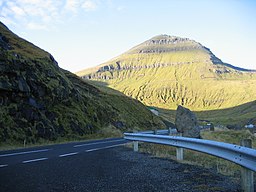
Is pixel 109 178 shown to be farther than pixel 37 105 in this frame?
No

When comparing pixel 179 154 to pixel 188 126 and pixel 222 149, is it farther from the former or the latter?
pixel 188 126

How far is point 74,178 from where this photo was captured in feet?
24.7

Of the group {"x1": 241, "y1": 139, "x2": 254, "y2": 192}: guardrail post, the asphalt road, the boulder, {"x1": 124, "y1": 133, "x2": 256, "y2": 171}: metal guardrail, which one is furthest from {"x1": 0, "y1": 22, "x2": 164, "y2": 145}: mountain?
{"x1": 241, "y1": 139, "x2": 254, "y2": 192}: guardrail post

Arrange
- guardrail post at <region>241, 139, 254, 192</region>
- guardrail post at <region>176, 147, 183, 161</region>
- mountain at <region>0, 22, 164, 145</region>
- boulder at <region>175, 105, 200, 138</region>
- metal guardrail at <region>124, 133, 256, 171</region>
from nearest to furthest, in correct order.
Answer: metal guardrail at <region>124, 133, 256, 171</region> → guardrail post at <region>241, 139, 254, 192</region> → guardrail post at <region>176, 147, 183, 161</region> → mountain at <region>0, 22, 164, 145</region> → boulder at <region>175, 105, 200, 138</region>

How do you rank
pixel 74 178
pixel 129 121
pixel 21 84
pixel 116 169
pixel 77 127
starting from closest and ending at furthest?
pixel 74 178
pixel 116 169
pixel 21 84
pixel 77 127
pixel 129 121

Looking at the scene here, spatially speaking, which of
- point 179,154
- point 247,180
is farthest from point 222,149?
point 179,154

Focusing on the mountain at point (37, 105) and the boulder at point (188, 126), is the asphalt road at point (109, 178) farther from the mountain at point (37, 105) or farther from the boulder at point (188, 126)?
the boulder at point (188, 126)

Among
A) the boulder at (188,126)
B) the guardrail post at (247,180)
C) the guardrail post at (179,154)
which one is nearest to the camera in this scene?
the guardrail post at (247,180)

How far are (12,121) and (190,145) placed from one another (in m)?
15.4

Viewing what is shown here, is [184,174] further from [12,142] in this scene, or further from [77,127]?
[77,127]

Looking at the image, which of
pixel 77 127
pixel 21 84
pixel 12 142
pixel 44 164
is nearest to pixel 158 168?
pixel 44 164

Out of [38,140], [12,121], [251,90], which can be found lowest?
[38,140]

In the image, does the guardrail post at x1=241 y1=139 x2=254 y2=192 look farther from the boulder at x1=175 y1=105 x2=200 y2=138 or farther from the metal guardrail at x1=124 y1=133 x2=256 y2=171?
the boulder at x1=175 y1=105 x2=200 y2=138

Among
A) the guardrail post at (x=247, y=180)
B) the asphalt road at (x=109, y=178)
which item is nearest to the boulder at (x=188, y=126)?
the asphalt road at (x=109, y=178)
